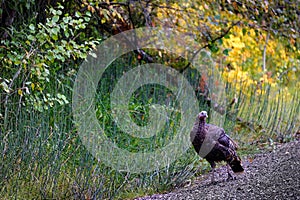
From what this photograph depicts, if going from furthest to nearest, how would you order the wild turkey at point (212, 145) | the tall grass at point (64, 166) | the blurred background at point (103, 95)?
the wild turkey at point (212, 145)
the blurred background at point (103, 95)
the tall grass at point (64, 166)

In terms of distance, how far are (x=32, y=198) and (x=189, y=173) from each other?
1560mm

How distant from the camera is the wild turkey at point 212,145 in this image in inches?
202

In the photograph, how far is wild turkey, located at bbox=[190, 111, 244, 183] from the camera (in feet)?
16.8

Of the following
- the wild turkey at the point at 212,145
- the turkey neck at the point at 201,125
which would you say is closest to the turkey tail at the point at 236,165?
the wild turkey at the point at 212,145

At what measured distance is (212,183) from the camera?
502 cm

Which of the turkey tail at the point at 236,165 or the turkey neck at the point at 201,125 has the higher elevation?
the turkey neck at the point at 201,125

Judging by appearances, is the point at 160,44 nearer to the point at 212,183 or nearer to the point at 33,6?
the point at 33,6

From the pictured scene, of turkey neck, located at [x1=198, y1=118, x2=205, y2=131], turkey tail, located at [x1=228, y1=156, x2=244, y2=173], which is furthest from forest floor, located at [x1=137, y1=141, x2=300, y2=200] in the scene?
turkey neck, located at [x1=198, y1=118, x2=205, y2=131]

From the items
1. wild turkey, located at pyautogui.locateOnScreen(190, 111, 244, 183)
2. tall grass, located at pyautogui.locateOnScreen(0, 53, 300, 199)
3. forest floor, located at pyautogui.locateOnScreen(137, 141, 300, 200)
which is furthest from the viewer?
wild turkey, located at pyautogui.locateOnScreen(190, 111, 244, 183)

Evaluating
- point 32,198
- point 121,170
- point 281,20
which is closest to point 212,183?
point 121,170

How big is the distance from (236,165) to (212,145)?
29cm

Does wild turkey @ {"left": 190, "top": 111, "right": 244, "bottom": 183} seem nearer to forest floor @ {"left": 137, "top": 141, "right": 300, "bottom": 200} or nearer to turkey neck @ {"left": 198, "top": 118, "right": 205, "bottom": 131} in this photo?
turkey neck @ {"left": 198, "top": 118, "right": 205, "bottom": 131}

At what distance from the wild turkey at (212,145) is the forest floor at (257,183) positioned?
0.48ft

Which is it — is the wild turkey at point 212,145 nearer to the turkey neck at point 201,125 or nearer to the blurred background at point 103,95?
the turkey neck at point 201,125
